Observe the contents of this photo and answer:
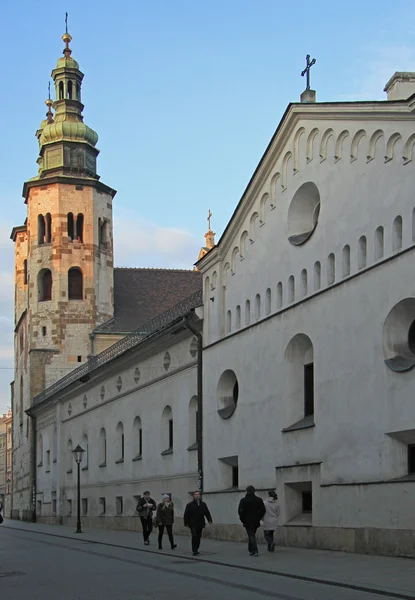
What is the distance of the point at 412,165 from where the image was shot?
2098 centimetres

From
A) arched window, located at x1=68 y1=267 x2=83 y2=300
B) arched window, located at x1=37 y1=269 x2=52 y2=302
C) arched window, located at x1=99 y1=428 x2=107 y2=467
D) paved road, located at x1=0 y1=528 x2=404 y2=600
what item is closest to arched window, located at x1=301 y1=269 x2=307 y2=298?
paved road, located at x1=0 y1=528 x2=404 y2=600

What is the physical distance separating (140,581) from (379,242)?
31.1 ft

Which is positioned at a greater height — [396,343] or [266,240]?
[266,240]

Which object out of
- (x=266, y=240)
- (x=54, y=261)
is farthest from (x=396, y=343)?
A: (x=54, y=261)

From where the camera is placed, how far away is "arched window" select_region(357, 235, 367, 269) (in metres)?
22.8

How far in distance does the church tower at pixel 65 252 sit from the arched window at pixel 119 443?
66.1 feet

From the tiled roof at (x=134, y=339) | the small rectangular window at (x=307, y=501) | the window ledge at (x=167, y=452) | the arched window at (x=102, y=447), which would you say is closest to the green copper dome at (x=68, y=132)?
the tiled roof at (x=134, y=339)

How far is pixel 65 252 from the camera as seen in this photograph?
209 feet

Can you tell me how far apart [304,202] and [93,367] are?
74.3 ft

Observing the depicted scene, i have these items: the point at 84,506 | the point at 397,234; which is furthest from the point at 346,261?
the point at 84,506

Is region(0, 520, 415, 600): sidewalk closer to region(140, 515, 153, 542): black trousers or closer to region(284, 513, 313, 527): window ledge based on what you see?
region(284, 513, 313, 527): window ledge

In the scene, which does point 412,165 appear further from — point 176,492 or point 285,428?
point 176,492

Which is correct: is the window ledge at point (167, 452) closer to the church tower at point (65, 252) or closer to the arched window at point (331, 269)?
the arched window at point (331, 269)

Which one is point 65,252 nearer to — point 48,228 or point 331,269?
point 48,228
